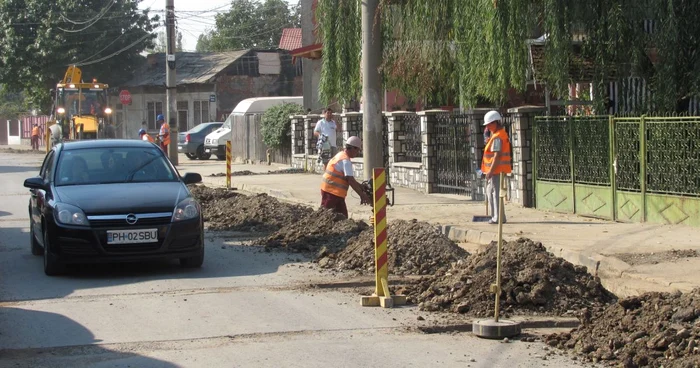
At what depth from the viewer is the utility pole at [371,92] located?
18172 millimetres

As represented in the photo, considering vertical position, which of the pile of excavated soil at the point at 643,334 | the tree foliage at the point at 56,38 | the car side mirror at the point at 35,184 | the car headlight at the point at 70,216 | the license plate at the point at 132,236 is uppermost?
the tree foliage at the point at 56,38

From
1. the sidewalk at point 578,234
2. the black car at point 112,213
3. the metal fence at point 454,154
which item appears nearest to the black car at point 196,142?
the sidewalk at point 578,234

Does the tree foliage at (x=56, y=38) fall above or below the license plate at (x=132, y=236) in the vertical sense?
above

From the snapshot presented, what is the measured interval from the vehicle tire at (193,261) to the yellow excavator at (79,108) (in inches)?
1198

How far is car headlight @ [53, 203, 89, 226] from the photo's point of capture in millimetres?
10617

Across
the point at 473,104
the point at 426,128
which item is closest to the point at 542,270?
the point at 473,104

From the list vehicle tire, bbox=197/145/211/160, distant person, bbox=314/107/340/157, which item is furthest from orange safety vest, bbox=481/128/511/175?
vehicle tire, bbox=197/145/211/160

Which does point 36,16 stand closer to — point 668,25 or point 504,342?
point 668,25

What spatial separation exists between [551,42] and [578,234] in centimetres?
349

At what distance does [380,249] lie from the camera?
9.41 m

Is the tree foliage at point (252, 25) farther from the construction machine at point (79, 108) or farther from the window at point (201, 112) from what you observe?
the construction machine at point (79, 108)

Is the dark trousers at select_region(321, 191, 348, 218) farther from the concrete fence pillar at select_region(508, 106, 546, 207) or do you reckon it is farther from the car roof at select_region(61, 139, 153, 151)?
the concrete fence pillar at select_region(508, 106, 546, 207)

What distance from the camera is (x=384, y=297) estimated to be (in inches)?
361

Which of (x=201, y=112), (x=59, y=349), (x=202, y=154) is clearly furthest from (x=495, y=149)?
(x=201, y=112)
